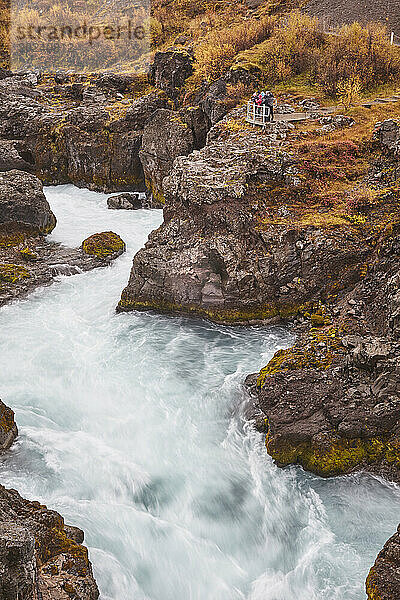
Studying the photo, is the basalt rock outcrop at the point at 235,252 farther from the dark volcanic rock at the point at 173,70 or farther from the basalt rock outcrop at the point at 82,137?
the dark volcanic rock at the point at 173,70

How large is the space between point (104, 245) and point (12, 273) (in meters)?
4.37

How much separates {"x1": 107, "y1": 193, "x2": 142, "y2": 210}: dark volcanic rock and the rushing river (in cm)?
1233

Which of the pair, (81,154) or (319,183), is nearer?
(319,183)

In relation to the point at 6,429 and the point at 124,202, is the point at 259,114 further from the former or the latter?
the point at 6,429

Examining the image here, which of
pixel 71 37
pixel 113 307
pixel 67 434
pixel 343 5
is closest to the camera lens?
pixel 67 434

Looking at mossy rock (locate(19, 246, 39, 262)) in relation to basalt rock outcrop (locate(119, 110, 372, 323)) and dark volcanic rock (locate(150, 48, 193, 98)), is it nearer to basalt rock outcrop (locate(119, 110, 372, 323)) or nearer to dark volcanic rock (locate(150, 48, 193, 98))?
basalt rock outcrop (locate(119, 110, 372, 323))

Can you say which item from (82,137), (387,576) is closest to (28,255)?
(82,137)

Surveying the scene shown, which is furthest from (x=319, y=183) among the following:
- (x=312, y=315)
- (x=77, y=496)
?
(x=77, y=496)

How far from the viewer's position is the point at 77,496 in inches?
444

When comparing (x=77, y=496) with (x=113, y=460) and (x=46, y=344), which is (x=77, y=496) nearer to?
(x=113, y=460)

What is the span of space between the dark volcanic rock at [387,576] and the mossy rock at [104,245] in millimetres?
17351

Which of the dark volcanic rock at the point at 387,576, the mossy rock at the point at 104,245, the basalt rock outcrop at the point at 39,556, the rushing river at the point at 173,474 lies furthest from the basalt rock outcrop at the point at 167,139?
the dark volcanic rock at the point at 387,576

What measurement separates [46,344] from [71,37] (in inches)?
1856

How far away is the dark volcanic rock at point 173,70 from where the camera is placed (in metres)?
32.2
